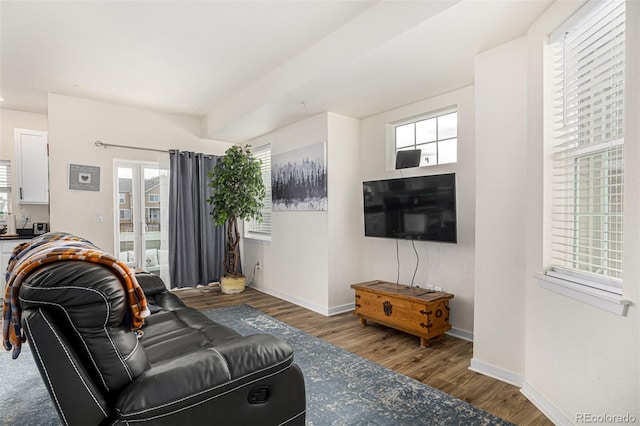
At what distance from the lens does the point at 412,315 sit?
3055 mm

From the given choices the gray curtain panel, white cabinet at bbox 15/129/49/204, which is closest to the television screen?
the gray curtain panel

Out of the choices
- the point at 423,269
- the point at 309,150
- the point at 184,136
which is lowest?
the point at 423,269

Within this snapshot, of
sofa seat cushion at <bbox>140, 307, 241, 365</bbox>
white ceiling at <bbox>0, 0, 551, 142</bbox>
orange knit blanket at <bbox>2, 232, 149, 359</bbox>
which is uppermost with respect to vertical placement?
white ceiling at <bbox>0, 0, 551, 142</bbox>

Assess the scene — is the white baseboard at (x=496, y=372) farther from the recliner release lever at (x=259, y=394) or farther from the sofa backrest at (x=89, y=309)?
the sofa backrest at (x=89, y=309)

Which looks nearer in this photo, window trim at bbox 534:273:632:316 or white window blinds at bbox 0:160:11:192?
window trim at bbox 534:273:632:316

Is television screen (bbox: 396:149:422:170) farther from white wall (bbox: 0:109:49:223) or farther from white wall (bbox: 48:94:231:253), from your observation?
white wall (bbox: 0:109:49:223)

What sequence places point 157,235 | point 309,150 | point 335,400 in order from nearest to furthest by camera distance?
point 335,400 < point 309,150 < point 157,235

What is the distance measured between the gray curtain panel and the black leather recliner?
4.09 m

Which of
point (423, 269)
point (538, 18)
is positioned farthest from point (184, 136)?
point (538, 18)

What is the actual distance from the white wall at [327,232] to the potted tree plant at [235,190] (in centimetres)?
59

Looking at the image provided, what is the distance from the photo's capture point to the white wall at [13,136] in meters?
4.81

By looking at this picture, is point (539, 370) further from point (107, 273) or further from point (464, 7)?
point (107, 273)

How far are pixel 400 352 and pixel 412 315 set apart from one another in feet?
1.13

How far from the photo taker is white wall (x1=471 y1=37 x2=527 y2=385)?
2.29m
